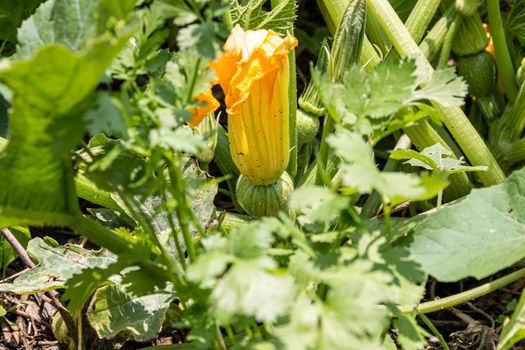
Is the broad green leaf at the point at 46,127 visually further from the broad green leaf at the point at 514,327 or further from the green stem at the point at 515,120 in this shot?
the green stem at the point at 515,120

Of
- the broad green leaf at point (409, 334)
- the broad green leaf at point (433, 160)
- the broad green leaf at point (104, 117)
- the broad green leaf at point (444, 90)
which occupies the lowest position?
the broad green leaf at point (409, 334)

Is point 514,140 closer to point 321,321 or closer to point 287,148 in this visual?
point 287,148

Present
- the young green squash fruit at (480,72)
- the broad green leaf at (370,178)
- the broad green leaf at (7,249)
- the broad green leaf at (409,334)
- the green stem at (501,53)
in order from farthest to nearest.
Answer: the young green squash fruit at (480,72) < the green stem at (501,53) < the broad green leaf at (7,249) < the broad green leaf at (409,334) < the broad green leaf at (370,178)

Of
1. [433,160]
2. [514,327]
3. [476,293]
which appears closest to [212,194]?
[433,160]

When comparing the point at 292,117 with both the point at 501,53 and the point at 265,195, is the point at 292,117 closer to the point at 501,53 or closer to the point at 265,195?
the point at 265,195

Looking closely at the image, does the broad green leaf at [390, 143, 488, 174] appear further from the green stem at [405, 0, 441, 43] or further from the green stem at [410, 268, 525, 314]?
the green stem at [405, 0, 441, 43]

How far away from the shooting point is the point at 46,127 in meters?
1.18

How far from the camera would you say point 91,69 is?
3.61ft

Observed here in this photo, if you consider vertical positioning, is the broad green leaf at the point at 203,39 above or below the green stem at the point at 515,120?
above

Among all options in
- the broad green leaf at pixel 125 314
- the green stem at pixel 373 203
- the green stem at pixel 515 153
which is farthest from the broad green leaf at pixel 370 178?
the green stem at pixel 515 153

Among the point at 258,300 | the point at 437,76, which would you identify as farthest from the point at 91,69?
the point at 437,76

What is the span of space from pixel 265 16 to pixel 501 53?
0.68 metres

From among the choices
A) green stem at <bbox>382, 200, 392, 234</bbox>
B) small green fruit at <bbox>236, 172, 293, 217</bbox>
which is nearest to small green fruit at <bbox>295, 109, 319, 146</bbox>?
small green fruit at <bbox>236, 172, 293, 217</bbox>

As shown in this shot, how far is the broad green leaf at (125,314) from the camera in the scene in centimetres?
165
